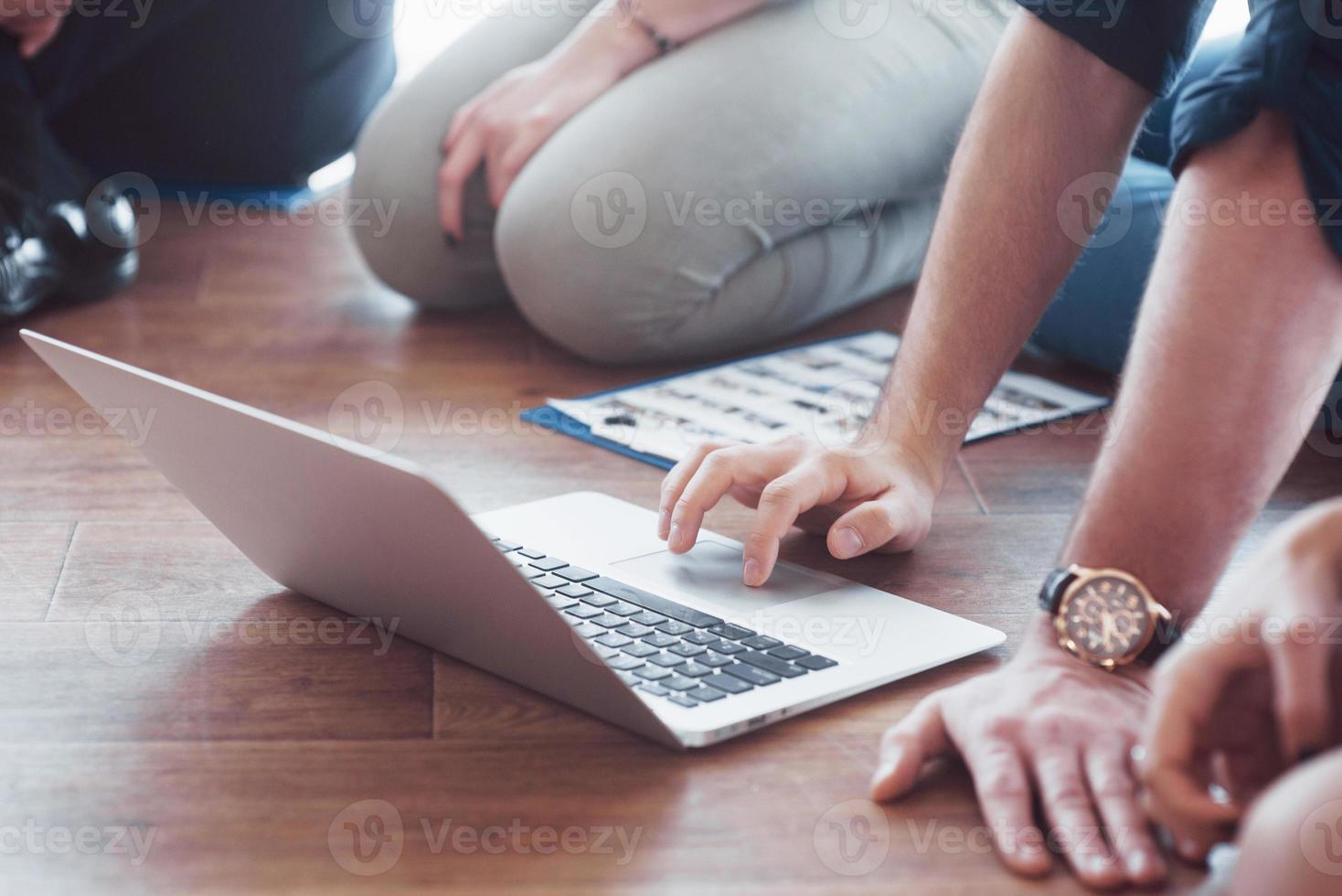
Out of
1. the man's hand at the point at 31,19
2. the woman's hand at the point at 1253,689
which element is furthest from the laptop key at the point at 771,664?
the man's hand at the point at 31,19

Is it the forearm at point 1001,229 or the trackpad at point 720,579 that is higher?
the forearm at point 1001,229

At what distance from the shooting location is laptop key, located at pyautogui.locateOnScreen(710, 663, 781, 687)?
831 mm

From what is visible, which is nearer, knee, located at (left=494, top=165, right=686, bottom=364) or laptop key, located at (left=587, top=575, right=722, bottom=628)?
laptop key, located at (left=587, top=575, right=722, bottom=628)

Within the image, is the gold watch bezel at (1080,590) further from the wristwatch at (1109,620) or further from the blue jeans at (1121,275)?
the blue jeans at (1121,275)

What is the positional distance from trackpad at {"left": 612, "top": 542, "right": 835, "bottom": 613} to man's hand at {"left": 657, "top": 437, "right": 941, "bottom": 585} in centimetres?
1

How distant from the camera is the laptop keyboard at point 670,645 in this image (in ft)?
2.69

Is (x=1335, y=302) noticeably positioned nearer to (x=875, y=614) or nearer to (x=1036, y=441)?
(x=875, y=614)

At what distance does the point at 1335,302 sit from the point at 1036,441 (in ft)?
2.08

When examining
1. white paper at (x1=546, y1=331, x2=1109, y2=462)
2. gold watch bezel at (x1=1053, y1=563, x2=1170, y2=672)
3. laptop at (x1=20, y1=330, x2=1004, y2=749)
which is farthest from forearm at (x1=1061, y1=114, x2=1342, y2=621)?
white paper at (x1=546, y1=331, x2=1109, y2=462)

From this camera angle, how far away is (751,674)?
2.74ft

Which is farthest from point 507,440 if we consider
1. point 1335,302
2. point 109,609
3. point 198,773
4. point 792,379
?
point 1335,302

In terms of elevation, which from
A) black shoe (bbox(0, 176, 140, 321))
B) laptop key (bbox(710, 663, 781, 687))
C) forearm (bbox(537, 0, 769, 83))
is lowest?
black shoe (bbox(0, 176, 140, 321))

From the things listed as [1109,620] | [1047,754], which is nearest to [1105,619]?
[1109,620]

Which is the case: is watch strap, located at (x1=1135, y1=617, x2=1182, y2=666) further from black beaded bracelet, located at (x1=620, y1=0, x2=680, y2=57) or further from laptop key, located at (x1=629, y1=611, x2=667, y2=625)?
black beaded bracelet, located at (x1=620, y1=0, x2=680, y2=57)
